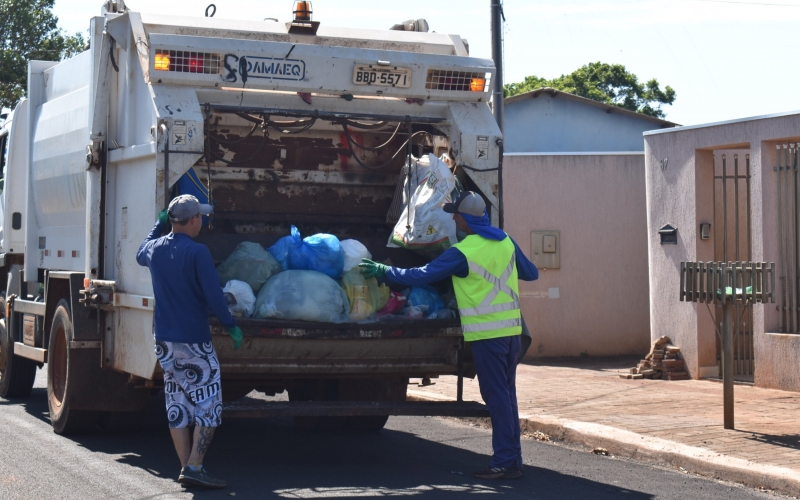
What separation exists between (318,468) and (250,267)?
131 cm

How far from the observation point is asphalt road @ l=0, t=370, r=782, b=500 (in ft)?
19.9

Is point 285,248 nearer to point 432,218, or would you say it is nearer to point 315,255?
point 315,255

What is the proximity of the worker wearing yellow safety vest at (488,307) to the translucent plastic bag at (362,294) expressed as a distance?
0.28 metres

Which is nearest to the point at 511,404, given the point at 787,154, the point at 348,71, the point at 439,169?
the point at 439,169

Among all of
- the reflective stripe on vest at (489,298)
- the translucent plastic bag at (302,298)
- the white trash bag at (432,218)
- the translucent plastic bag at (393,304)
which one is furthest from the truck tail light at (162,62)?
the reflective stripe on vest at (489,298)

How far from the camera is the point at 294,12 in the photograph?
24.5ft

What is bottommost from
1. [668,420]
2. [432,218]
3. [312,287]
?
[668,420]

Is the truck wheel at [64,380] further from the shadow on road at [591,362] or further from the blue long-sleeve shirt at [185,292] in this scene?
the shadow on road at [591,362]

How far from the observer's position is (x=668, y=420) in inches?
327

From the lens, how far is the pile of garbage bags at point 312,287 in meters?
6.48

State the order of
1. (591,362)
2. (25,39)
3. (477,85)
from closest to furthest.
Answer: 1. (477,85)
2. (591,362)
3. (25,39)

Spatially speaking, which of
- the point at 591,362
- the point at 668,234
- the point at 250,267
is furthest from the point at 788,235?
the point at 250,267

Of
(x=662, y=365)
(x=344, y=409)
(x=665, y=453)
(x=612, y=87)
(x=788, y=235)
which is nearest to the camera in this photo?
(x=344, y=409)

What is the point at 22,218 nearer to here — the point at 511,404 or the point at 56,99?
the point at 56,99
